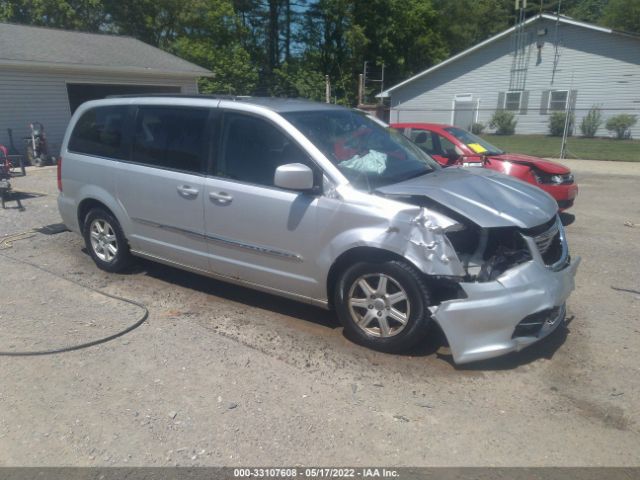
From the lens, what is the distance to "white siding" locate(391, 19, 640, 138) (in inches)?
968

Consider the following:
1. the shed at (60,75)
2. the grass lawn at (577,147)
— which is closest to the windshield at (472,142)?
the grass lawn at (577,147)

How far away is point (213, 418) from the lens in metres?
3.11

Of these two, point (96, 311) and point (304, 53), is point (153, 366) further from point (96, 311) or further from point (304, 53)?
point (304, 53)

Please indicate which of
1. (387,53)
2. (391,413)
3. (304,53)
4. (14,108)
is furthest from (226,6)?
(391,413)

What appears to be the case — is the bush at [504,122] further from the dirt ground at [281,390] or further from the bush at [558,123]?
the dirt ground at [281,390]

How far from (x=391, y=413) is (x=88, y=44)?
2086 centimetres

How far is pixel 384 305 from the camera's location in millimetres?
3729

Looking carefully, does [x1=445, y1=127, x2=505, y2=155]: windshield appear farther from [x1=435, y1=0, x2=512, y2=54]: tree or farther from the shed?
[x1=435, y1=0, x2=512, y2=54]: tree

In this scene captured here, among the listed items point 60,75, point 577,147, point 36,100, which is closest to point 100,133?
point 36,100

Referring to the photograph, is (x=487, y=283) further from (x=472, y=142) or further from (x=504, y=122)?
(x=504, y=122)

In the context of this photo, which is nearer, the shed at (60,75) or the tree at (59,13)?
the shed at (60,75)

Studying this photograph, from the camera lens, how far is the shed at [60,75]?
1577cm

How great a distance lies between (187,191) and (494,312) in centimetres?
275

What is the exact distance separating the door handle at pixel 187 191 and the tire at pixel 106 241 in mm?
1126
